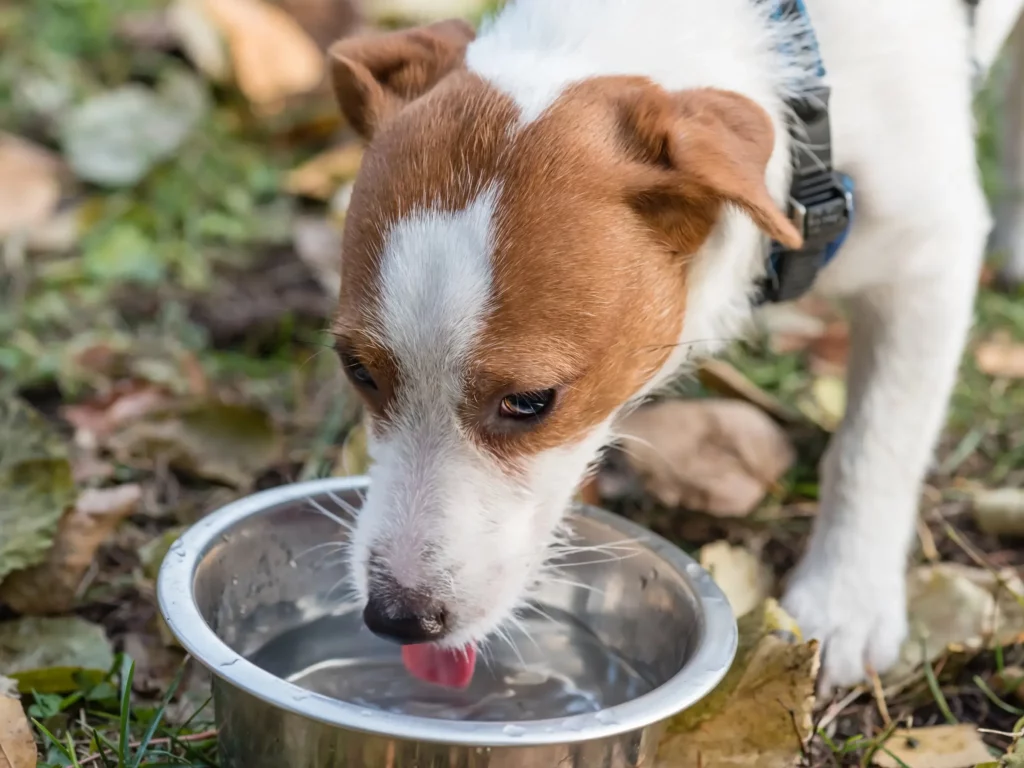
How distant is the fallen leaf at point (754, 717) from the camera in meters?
1.88

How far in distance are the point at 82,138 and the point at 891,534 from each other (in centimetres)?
312

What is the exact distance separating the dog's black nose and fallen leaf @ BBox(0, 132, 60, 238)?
262 centimetres

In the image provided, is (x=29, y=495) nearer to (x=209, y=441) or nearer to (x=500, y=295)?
(x=209, y=441)

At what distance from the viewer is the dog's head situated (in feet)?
6.00

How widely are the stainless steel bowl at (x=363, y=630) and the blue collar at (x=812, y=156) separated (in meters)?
0.62

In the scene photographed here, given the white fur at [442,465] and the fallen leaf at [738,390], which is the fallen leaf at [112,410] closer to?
the white fur at [442,465]

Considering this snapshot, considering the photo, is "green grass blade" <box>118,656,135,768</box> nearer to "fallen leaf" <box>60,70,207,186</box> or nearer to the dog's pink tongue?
the dog's pink tongue

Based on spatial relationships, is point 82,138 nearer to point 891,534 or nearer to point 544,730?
point 891,534

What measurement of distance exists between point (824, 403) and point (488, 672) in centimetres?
141

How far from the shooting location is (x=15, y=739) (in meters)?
1.74

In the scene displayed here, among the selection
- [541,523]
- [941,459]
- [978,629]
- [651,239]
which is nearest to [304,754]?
[541,523]

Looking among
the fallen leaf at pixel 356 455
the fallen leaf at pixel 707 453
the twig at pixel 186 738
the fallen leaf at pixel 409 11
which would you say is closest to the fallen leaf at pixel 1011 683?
the fallen leaf at pixel 707 453

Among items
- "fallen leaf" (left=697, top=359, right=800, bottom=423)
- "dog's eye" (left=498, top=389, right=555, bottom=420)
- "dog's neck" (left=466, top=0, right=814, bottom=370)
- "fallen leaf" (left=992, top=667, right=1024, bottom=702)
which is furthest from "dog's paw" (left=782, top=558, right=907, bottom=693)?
"dog's eye" (left=498, top=389, right=555, bottom=420)

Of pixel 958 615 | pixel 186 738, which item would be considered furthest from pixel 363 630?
pixel 958 615
